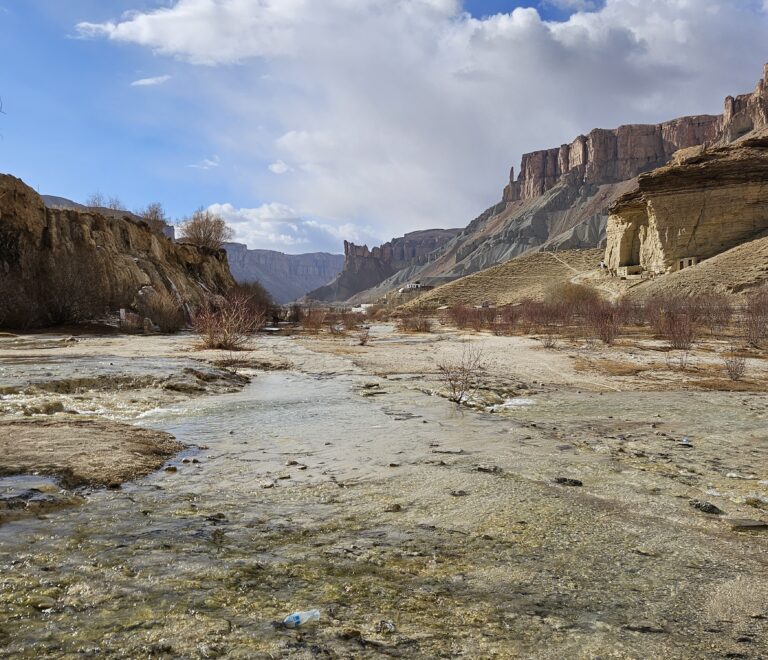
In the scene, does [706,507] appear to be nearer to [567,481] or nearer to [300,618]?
[567,481]

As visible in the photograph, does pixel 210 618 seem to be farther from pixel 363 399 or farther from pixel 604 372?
pixel 604 372

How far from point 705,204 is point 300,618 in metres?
55.7

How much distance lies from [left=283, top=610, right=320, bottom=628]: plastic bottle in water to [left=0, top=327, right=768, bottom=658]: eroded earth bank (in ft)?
0.17

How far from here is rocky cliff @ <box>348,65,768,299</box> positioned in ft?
417

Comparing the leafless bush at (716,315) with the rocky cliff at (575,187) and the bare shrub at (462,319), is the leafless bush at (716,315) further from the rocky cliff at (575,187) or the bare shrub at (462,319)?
the rocky cliff at (575,187)

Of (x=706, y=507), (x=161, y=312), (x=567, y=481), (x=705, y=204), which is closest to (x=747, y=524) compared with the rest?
(x=706, y=507)

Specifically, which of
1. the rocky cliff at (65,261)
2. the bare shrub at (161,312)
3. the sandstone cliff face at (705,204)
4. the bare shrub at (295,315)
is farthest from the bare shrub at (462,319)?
the sandstone cliff face at (705,204)

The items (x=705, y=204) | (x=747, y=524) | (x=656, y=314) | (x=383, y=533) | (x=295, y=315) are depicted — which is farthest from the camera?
(x=705, y=204)

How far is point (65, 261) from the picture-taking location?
22438 mm

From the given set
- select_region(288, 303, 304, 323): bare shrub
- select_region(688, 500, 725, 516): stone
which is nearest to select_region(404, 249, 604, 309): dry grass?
select_region(288, 303, 304, 323): bare shrub

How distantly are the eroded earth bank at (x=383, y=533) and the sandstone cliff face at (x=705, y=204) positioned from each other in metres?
48.6

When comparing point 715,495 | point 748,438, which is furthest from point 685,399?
point 715,495

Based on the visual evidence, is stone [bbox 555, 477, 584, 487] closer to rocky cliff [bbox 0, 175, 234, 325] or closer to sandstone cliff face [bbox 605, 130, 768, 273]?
rocky cliff [bbox 0, 175, 234, 325]

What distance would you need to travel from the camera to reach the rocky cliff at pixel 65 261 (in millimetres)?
20359
